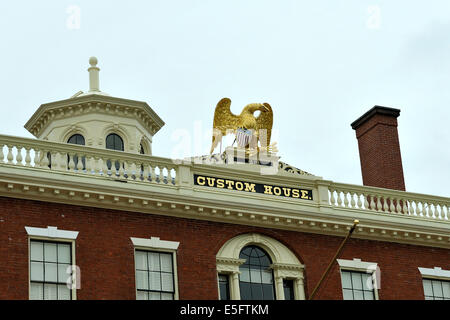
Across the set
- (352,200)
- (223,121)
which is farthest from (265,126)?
(352,200)

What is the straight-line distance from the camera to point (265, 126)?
3541 centimetres

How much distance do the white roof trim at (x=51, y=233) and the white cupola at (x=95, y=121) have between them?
8.39 meters

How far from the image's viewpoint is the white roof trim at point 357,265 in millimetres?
31891

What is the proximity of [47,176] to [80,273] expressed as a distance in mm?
2652

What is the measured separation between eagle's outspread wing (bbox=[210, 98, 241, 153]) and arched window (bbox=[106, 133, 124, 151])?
13.2ft

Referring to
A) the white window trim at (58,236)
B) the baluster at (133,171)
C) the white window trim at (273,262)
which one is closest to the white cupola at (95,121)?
the baluster at (133,171)

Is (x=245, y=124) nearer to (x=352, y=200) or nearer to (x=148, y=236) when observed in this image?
(x=352, y=200)

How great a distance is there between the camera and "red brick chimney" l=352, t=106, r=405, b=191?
122ft

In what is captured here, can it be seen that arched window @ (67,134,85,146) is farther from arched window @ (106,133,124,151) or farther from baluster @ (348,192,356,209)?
baluster @ (348,192,356,209)

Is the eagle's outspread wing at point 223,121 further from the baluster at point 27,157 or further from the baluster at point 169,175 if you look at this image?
the baluster at point 27,157

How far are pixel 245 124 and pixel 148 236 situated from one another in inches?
271
